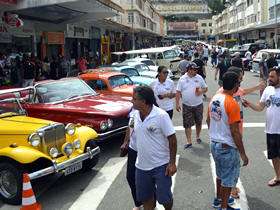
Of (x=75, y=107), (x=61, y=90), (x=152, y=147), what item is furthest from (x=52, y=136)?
(x=61, y=90)

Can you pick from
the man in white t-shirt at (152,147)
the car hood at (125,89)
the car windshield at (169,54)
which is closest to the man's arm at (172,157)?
the man in white t-shirt at (152,147)

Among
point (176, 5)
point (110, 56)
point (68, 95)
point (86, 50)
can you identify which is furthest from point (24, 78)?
point (176, 5)

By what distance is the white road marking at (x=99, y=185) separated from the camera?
492cm

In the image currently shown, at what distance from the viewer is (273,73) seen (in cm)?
493

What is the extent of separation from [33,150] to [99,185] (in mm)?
1266

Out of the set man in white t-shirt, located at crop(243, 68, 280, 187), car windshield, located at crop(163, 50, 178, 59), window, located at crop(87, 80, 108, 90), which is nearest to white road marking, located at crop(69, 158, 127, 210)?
man in white t-shirt, located at crop(243, 68, 280, 187)

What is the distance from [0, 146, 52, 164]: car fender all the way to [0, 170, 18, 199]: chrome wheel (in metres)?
0.33

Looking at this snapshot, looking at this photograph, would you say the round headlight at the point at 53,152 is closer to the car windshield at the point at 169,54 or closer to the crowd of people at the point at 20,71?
the crowd of people at the point at 20,71

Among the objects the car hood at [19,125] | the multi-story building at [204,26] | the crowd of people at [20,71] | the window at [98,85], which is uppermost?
the multi-story building at [204,26]

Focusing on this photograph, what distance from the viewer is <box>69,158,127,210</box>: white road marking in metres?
4.92

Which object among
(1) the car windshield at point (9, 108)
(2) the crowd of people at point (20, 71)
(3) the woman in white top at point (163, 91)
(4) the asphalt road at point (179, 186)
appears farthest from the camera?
(2) the crowd of people at point (20, 71)

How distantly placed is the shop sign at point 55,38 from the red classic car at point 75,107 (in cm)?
1539

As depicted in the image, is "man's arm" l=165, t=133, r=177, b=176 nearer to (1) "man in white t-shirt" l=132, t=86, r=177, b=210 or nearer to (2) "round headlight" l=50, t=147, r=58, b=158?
(1) "man in white t-shirt" l=132, t=86, r=177, b=210

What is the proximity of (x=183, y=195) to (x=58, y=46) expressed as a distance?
22.4m
